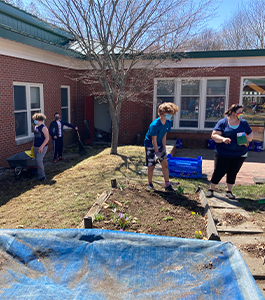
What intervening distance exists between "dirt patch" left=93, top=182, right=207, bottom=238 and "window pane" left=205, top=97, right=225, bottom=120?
26.2 feet

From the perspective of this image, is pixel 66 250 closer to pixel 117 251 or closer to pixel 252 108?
pixel 117 251

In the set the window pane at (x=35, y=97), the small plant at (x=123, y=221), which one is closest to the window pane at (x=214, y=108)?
the window pane at (x=35, y=97)

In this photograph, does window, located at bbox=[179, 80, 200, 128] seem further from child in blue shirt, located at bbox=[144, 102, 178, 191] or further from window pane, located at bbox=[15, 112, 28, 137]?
child in blue shirt, located at bbox=[144, 102, 178, 191]

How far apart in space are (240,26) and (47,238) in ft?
107

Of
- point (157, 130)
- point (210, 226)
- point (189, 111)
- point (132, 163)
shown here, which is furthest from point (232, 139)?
point (189, 111)

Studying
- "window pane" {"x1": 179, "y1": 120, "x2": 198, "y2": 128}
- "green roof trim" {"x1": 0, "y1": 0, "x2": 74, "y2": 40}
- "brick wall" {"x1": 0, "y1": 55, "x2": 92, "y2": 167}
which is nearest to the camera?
"brick wall" {"x1": 0, "y1": 55, "x2": 92, "y2": 167}

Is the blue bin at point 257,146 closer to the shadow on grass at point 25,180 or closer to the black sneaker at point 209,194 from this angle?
the black sneaker at point 209,194

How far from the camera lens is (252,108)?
12367mm

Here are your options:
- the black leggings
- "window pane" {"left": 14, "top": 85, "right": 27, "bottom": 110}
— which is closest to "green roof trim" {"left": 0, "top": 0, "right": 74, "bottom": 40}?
"window pane" {"left": 14, "top": 85, "right": 27, "bottom": 110}

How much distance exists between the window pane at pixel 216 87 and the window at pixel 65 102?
6659 mm

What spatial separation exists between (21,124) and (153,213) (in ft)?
23.0

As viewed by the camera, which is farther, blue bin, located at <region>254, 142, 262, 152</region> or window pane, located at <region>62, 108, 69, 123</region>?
window pane, located at <region>62, 108, 69, 123</region>

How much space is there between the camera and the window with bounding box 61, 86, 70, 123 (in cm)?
1307

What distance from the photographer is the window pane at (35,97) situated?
10369mm
